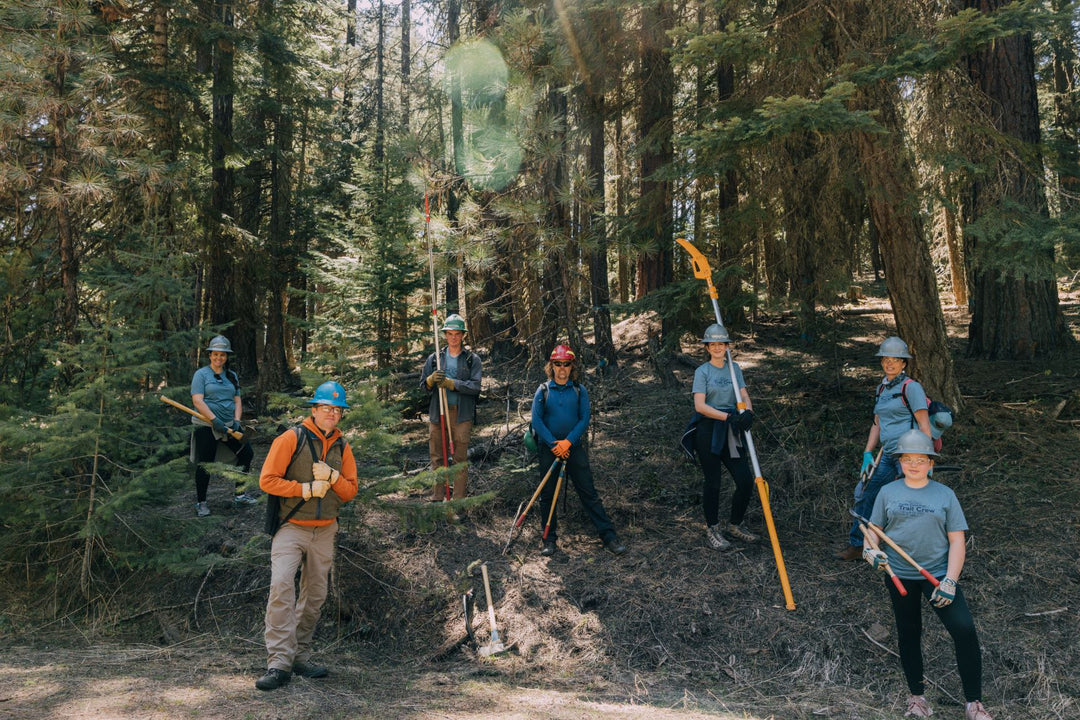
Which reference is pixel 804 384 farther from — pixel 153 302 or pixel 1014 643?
pixel 153 302

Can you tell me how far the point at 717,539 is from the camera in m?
7.42

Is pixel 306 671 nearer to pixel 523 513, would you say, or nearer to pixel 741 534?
pixel 523 513

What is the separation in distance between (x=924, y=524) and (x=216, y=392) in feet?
25.1

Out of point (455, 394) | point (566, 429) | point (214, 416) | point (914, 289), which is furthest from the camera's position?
point (914, 289)

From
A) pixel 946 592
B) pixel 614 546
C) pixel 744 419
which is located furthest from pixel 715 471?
pixel 946 592

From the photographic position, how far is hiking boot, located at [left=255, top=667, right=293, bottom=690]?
501 cm

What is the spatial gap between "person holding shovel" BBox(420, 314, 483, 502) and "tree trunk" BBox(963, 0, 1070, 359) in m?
5.45

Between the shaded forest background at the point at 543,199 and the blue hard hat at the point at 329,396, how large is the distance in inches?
26.6

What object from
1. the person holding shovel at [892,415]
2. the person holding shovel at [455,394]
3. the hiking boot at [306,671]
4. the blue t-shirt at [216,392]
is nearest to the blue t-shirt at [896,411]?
A: the person holding shovel at [892,415]

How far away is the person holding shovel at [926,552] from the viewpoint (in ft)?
15.1

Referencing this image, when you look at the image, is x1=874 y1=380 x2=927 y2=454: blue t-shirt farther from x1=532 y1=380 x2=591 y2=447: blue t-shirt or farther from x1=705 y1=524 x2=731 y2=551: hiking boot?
x1=532 y1=380 x2=591 y2=447: blue t-shirt

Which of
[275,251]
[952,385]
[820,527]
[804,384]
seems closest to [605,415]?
[804,384]

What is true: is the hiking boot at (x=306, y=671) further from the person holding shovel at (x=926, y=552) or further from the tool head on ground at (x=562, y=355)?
the person holding shovel at (x=926, y=552)

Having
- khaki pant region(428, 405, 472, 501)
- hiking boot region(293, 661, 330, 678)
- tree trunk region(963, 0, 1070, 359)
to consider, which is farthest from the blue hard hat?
tree trunk region(963, 0, 1070, 359)
